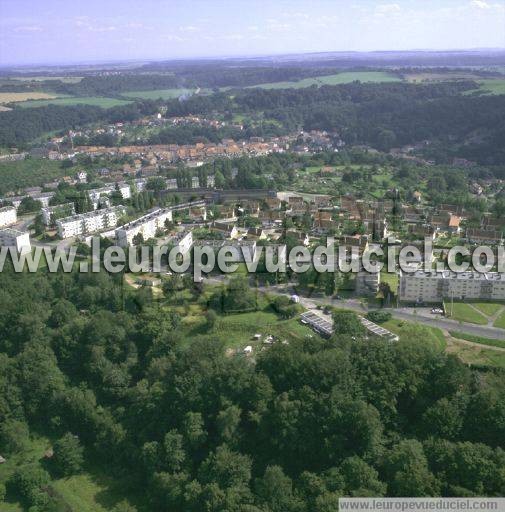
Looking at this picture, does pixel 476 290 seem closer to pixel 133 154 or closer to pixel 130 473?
pixel 130 473

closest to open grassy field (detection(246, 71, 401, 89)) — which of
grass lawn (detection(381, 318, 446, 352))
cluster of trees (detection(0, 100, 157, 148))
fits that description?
cluster of trees (detection(0, 100, 157, 148))

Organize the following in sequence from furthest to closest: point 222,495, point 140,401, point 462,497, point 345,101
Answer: point 345,101
point 140,401
point 222,495
point 462,497

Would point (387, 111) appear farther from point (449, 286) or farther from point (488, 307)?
point (488, 307)

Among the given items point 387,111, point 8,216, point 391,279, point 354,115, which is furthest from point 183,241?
point 387,111

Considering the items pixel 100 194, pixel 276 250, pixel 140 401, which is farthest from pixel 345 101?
pixel 140 401

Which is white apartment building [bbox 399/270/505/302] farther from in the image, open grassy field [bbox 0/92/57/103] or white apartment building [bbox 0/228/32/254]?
open grassy field [bbox 0/92/57/103]

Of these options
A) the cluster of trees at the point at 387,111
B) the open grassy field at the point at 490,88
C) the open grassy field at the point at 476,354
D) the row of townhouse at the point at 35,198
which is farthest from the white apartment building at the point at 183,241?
the open grassy field at the point at 490,88
